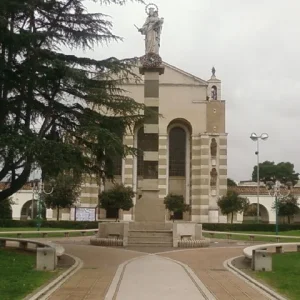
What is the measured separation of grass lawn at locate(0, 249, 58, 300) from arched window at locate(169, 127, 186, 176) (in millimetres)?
41636

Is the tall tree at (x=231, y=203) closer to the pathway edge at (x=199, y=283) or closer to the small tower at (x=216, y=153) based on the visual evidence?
the small tower at (x=216, y=153)

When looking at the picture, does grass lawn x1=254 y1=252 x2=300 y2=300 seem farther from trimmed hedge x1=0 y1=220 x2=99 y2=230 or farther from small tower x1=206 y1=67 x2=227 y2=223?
small tower x1=206 y1=67 x2=227 y2=223

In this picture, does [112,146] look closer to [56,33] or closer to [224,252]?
[56,33]

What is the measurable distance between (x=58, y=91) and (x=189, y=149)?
40639 mm

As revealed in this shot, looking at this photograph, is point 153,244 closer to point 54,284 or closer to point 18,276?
point 18,276

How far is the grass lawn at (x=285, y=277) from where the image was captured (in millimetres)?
11320

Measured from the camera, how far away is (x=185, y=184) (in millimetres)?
58562

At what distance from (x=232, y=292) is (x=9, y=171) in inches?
408

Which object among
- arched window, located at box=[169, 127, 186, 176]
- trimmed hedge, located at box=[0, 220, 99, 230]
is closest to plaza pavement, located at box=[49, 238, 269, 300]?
trimmed hedge, located at box=[0, 220, 99, 230]

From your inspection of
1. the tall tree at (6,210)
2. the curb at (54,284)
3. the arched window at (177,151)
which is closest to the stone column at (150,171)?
the curb at (54,284)

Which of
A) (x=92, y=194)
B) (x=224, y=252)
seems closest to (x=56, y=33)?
(x=224, y=252)

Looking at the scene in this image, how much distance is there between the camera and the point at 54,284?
37.6 feet

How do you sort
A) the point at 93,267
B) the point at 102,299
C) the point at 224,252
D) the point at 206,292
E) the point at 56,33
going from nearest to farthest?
the point at 102,299 < the point at 206,292 < the point at 93,267 < the point at 56,33 < the point at 224,252

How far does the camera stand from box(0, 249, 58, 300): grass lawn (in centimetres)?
1046
